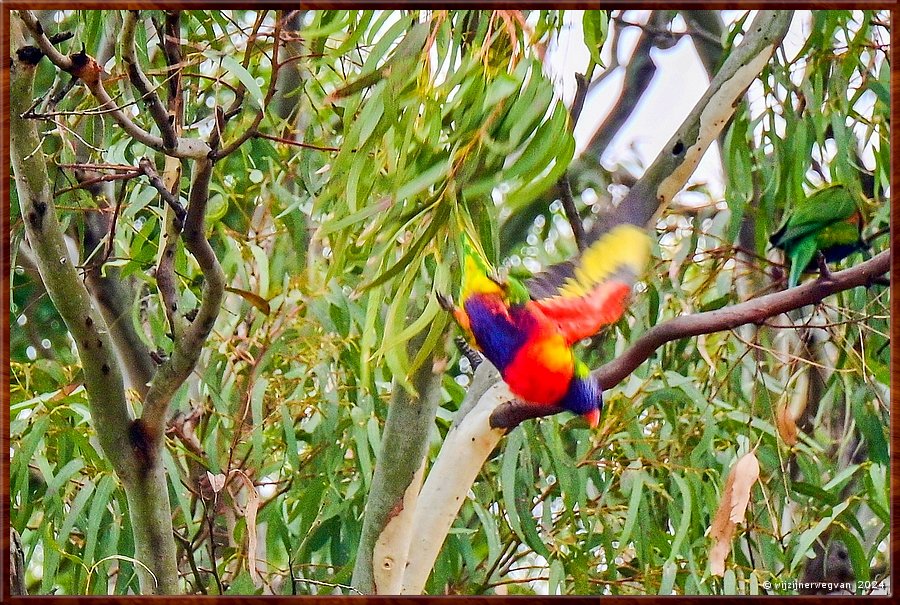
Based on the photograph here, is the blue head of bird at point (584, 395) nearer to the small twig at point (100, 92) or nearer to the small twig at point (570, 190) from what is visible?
the small twig at point (570, 190)

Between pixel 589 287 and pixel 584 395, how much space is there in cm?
11

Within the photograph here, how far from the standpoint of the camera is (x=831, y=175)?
94cm

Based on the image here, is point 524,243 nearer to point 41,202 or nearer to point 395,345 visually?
point 395,345

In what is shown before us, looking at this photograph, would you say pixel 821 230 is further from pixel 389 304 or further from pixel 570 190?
pixel 389 304

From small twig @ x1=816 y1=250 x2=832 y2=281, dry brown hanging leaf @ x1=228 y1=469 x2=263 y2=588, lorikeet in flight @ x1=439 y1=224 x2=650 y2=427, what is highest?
small twig @ x1=816 y1=250 x2=832 y2=281

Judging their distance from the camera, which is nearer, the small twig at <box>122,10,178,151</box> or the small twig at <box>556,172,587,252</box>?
the small twig at <box>122,10,178,151</box>

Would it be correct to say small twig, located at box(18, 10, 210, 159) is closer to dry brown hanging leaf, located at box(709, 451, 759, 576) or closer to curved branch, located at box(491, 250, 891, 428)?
curved branch, located at box(491, 250, 891, 428)

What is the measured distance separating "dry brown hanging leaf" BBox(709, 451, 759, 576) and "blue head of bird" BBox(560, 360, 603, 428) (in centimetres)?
15

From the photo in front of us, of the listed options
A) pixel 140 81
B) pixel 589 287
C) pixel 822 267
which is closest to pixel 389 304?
pixel 589 287

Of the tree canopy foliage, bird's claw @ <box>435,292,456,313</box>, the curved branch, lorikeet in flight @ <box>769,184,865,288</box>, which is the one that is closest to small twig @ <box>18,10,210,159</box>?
the tree canopy foliage

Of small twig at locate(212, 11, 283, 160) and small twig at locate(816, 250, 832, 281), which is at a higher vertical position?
small twig at locate(212, 11, 283, 160)

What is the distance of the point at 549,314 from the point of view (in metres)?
0.86

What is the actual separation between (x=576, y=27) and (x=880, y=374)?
44 cm

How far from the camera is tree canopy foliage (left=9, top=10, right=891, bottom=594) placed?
0.85 m
